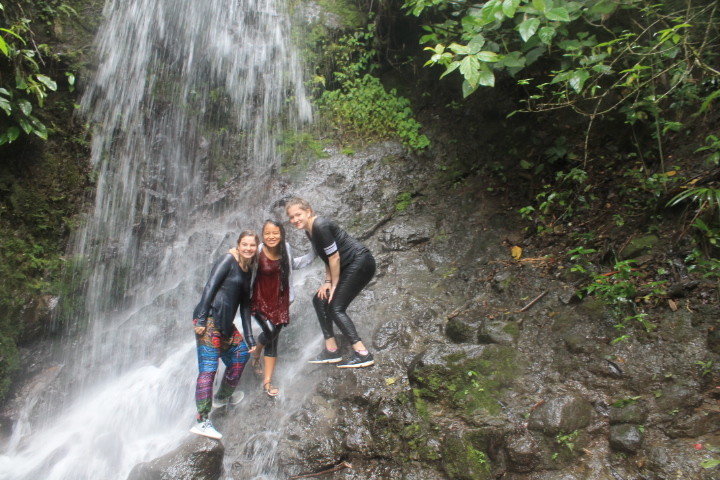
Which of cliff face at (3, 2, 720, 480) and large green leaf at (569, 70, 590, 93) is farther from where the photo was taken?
large green leaf at (569, 70, 590, 93)

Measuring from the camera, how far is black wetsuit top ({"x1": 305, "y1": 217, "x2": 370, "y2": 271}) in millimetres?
3857

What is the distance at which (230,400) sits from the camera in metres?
4.31

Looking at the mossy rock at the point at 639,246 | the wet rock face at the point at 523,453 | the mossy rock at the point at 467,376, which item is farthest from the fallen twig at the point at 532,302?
the wet rock face at the point at 523,453

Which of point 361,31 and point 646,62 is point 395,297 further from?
point 361,31

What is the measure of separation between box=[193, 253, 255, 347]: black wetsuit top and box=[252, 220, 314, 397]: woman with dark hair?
22cm

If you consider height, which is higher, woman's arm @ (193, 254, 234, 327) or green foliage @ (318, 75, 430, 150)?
green foliage @ (318, 75, 430, 150)

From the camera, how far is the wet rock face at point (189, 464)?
354 cm

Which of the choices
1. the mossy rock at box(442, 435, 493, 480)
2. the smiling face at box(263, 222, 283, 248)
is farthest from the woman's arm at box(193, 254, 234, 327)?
the mossy rock at box(442, 435, 493, 480)

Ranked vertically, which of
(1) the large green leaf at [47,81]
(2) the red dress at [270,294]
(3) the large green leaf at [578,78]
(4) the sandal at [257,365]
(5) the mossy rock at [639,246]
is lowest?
(4) the sandal at [257,365]

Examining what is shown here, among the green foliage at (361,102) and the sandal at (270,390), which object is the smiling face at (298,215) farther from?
the green foliage at (361,102)

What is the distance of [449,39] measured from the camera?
5.61 meters

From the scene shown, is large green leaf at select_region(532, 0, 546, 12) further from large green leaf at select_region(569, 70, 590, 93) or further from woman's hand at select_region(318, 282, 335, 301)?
woman's hand at select_region(318, 282, 335, 301)

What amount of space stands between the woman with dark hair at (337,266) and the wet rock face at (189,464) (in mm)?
1348

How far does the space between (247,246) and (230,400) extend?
1686 millimetres
